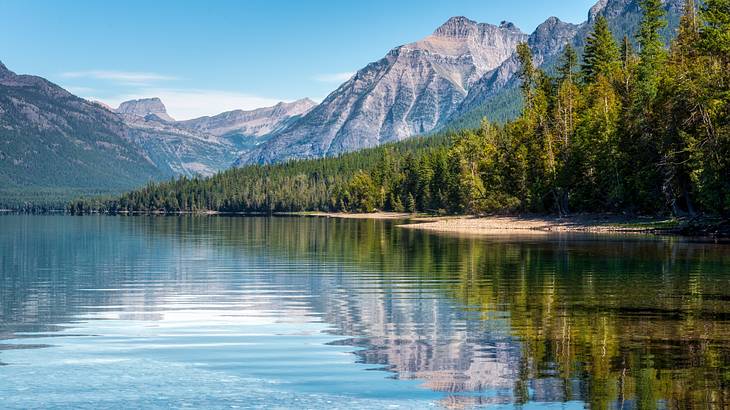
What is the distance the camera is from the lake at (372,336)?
17109 mm

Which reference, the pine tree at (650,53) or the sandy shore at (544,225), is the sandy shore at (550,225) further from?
the pine tree at (650,53)

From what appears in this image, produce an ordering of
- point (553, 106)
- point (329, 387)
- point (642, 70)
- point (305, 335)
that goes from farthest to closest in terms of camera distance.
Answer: point (553, 106), point (642, 70), point (305, 335), point (329, 387)

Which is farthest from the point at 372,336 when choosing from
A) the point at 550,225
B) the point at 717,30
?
the point at 550,225

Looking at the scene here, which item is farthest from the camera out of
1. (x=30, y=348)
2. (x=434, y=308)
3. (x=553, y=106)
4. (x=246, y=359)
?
(x=553, y=106)

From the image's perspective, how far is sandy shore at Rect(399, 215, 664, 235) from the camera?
93625 mm

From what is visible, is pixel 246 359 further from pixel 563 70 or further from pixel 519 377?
pixel 563 70

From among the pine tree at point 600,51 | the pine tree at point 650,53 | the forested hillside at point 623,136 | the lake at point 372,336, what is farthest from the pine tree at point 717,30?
the pine tree at point 600,51

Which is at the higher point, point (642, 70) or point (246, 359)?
point (642, 70)

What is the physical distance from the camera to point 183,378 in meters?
18.9

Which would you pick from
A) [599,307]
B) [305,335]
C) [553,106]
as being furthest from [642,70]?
[305,335]

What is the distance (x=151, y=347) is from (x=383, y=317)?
865cm

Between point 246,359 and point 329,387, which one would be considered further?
point 246,359

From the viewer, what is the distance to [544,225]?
109 meters

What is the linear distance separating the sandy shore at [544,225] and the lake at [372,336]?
44.1 m
